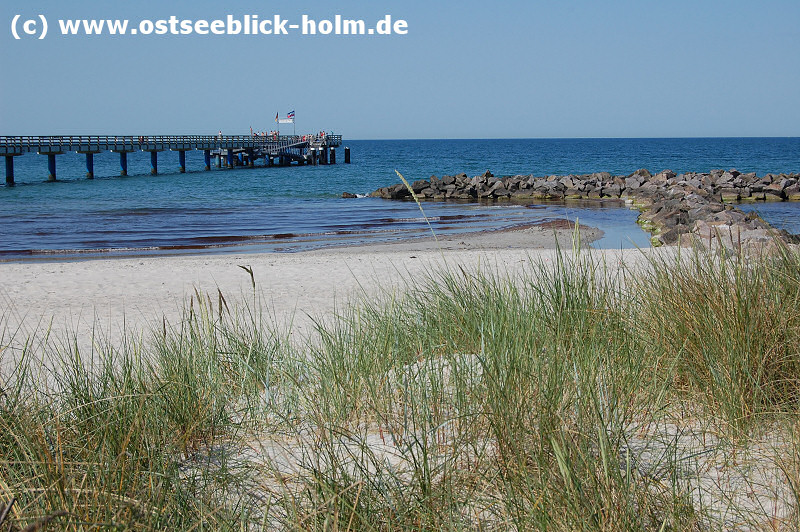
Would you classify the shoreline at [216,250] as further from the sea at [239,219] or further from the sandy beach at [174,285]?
the sandy beach at [174,285]

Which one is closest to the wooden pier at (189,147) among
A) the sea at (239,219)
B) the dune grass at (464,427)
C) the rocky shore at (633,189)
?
the sea at (239,219)

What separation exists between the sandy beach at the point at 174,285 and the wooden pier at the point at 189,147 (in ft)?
116

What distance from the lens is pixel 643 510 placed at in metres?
2.05

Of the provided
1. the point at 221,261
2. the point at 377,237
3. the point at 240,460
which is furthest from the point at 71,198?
the point at 240,460

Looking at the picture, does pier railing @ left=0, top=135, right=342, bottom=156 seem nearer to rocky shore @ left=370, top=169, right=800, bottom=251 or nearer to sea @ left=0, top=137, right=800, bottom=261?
sea @ left=0, top=137, right=800, bottom=261

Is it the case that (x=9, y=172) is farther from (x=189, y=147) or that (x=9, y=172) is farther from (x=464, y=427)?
(x=464, y=427)

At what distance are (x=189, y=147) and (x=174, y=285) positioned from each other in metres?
49.6

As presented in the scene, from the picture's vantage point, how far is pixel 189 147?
5750 centimetres

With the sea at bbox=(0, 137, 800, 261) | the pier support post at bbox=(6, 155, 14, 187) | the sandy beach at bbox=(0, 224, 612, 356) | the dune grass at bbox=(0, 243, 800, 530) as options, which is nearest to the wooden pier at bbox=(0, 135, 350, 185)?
the pier support post at bbox=(6, 155, 14, 187)

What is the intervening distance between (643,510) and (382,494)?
746 millimetres

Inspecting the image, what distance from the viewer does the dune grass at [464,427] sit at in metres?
2.06

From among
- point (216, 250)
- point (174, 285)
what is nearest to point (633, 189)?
point (216, 250)

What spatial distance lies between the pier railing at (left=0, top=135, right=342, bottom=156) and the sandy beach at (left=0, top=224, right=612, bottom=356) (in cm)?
3751

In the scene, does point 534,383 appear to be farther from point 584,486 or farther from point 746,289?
point 746,289
